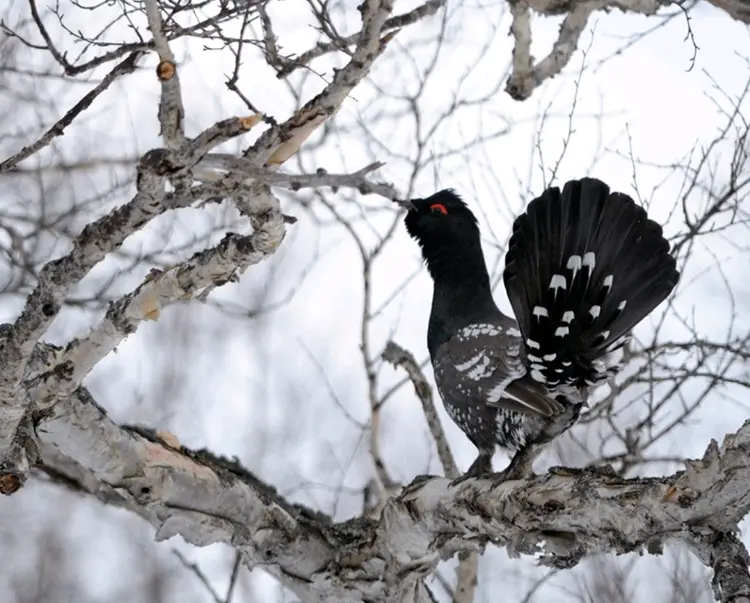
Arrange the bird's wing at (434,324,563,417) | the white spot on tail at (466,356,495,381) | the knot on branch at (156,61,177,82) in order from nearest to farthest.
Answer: the knot on branch at (156,61,177,82) < the bird's wing at (434,324,563,417) < the white spot on tail at (466,356,495,381)

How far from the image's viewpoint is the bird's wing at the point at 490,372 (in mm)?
3523

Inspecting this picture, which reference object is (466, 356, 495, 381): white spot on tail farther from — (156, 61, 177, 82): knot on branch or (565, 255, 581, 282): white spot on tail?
(156, 61, 177, 82): knot on branch

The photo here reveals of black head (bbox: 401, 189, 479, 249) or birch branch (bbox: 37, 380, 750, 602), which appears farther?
black head (bbox: 401, 189, 479, 249)

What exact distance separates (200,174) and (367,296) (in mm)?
2797

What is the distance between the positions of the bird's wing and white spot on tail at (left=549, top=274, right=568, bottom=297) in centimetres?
45

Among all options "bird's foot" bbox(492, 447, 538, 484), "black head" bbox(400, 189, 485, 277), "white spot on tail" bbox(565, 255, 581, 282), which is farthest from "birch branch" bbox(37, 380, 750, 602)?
"black head" bbox(400, 189, 485, 277)

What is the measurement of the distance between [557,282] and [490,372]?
77cm

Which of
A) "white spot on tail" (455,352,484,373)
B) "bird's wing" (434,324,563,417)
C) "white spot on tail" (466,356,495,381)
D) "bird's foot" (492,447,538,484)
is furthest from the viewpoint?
"white spot on tail" (455,352,484,373)

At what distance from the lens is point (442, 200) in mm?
4598

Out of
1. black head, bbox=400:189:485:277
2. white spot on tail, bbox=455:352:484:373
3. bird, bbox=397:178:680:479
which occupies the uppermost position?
black head, bbox=400:189:485:277

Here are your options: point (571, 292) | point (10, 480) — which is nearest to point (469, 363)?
point (571, 292)

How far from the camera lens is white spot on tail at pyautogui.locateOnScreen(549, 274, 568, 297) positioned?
3234 mm

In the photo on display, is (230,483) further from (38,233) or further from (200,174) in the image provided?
→ (38,233)

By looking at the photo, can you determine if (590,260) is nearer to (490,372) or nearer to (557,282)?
(557,282)
